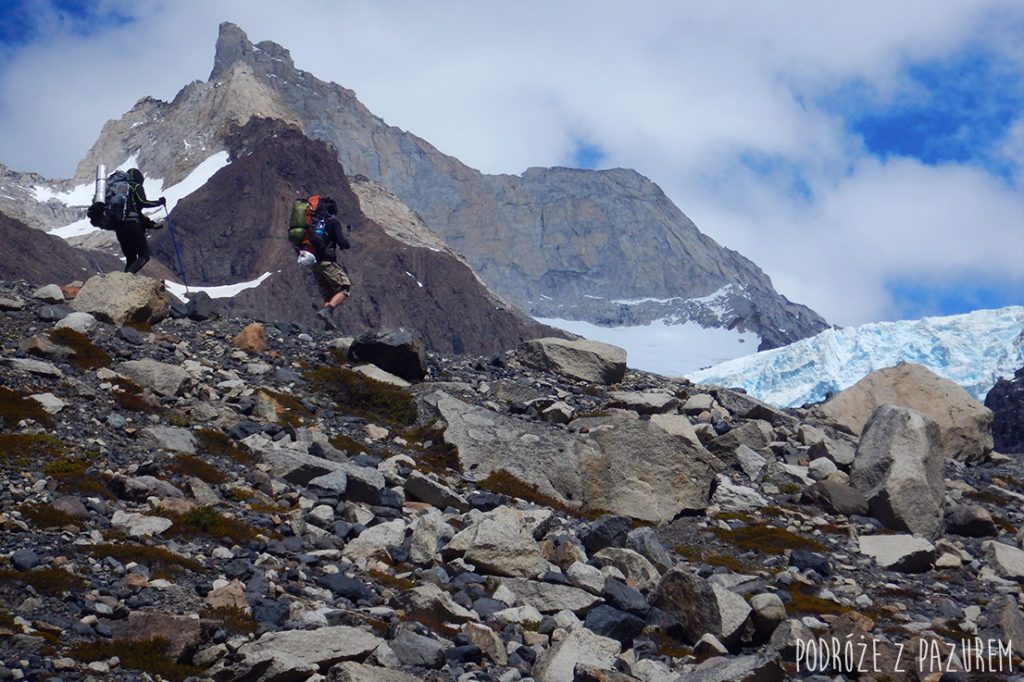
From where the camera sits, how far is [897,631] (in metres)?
11.3

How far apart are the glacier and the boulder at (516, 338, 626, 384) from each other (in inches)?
3958

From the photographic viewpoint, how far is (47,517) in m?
9.03

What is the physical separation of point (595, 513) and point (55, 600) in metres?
9.10

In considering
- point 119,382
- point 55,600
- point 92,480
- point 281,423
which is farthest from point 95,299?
point 55,600

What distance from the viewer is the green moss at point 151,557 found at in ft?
28.0

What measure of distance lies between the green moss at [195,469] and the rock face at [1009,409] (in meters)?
128

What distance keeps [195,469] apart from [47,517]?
2669 mm

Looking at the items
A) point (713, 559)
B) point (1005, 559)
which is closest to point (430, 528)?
point (713, 559)

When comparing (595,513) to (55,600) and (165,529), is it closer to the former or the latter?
(165,529)

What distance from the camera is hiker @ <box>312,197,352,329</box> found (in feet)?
67.2

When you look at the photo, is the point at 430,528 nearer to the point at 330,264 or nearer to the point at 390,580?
the point at 390,580

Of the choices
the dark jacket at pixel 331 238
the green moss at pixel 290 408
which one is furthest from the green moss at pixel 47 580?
the dark jacket at pixel 331 238

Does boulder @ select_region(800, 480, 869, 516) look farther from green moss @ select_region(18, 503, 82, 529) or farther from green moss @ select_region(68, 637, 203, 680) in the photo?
green moss @ select_region(18, 503, 82, 529)

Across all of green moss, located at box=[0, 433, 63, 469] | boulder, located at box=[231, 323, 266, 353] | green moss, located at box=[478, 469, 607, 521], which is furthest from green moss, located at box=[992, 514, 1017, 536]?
green moss, located at box=[0, 433, 63, 469]
